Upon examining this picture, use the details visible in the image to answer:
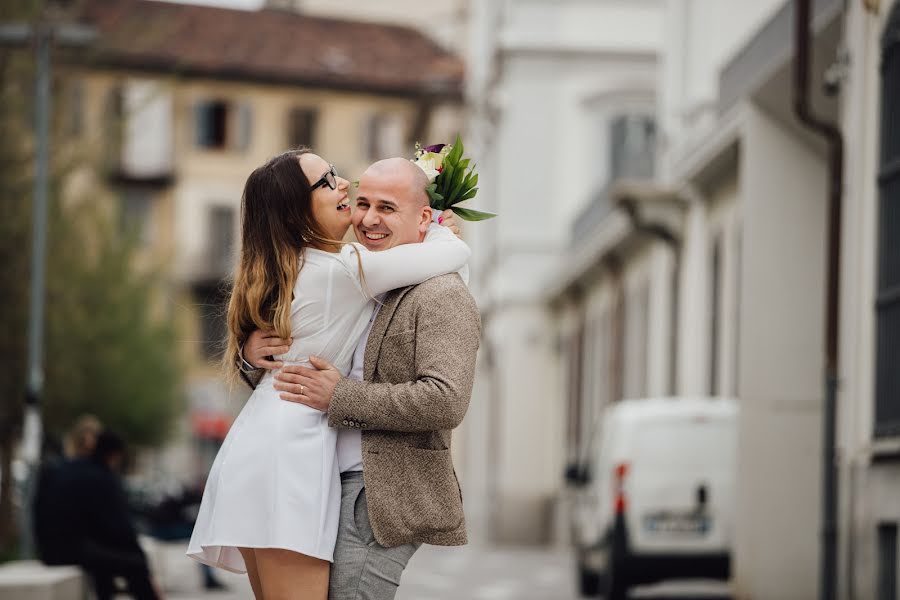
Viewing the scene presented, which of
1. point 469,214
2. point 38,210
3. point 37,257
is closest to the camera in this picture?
point 469,214

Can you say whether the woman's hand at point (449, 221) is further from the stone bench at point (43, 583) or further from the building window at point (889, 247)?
the building window at point (889, 247)

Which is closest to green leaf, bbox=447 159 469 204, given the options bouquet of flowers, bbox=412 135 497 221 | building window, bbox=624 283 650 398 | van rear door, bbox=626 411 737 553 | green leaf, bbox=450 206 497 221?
bouquet of flowers, bbox=412 135 497 221

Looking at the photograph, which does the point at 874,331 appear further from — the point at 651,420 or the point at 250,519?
the point at 250,519

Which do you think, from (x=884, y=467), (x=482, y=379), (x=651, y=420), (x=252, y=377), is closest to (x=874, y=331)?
(x=884, y=467)

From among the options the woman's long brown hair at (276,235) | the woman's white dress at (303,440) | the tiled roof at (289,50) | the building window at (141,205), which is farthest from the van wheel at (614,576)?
the building window at (141,205)

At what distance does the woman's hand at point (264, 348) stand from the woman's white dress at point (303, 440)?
0.08ft

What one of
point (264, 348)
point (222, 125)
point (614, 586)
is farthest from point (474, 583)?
point (222, 125)

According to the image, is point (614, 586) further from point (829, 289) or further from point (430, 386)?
point (430, 386)

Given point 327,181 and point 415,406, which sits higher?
point 327,181

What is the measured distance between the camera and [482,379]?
45.6 metres

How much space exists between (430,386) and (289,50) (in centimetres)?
6271

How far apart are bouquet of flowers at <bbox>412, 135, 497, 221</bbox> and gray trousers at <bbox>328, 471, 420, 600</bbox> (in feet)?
2.74

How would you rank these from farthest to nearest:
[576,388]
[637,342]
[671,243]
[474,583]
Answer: [576,388]
[637,342]
[671,243]
[474,583]

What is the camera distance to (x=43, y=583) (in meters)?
12.4
